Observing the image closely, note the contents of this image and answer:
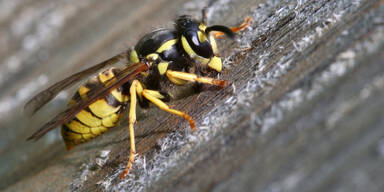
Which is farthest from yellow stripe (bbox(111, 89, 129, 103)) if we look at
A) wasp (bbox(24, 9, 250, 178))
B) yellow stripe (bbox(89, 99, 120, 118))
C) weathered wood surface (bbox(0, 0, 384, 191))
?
weathered wood surface (bbox(0, 0, 384, 191))

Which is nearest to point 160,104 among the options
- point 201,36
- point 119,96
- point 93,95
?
point 93,95

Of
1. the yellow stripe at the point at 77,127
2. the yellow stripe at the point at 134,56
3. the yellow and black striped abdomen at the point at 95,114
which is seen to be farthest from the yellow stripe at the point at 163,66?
the yellow stripe at the point at 77,127

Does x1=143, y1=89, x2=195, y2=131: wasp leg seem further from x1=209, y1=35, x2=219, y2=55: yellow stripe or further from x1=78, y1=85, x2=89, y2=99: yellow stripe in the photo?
x1=209, y1=35, x2=219, y2=55: yellow stripe

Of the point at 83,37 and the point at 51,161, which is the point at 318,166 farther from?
the point at 83,37

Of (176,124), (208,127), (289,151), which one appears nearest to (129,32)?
(176,124)

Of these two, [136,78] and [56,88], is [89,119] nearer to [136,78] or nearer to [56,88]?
[56,88]

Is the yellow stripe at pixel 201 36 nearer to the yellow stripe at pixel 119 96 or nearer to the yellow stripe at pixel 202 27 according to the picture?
the yellow stripe at pixel 202 27

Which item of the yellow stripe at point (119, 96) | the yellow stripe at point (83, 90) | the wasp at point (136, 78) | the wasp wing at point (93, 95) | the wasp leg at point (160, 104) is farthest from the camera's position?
the yellow stripe at point (119, 96)
